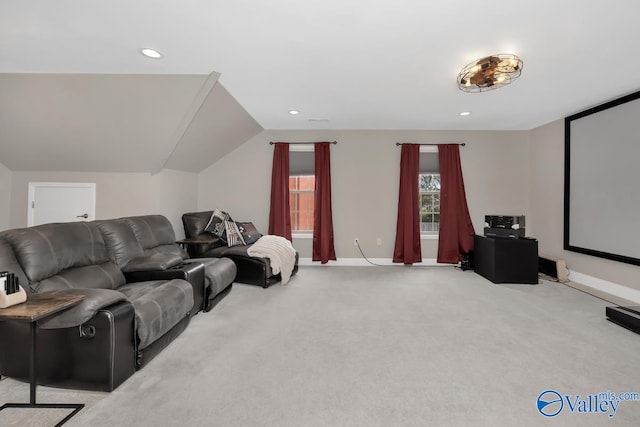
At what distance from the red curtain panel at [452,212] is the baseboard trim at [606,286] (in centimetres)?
143

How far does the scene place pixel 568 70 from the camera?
2.79 metres

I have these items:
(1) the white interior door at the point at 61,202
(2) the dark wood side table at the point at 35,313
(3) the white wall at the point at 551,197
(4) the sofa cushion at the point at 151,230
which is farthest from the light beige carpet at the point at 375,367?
(1) the white interior door at the point at 61,202

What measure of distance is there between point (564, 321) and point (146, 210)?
5229mm

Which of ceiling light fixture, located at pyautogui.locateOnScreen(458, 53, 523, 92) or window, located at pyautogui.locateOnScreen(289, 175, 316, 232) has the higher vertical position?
ceiling light fixture, located at pyautogui.locateOnScreen(458, 53, 523, 92)

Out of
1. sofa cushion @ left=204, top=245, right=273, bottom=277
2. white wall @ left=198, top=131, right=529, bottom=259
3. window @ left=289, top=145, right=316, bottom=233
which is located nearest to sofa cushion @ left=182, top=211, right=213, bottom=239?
sofa cushion @ left=204, top=245, right=273, bottom=277

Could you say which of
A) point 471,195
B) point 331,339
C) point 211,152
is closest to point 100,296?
point 331,339

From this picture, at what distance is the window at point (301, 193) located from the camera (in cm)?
518

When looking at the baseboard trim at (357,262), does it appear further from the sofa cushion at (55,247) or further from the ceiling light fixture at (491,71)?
the sofa cushion at (55,247)

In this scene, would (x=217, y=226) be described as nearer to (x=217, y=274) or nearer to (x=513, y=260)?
(x=217, y=274)

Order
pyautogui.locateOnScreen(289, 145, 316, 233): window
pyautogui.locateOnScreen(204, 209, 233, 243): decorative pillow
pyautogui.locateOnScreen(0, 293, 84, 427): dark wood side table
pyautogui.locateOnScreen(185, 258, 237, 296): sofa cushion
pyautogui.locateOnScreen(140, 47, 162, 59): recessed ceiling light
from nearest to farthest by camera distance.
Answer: pyautogui.locateOnScreen(0, 293, 84, 427): dark wood side table → pyautogui.locateOnScreen(140, 47, 162, 59): recessed ceiling light → pyautogui.locateOnScreen(185, 258, 237, 296): sofa cushion → pyautogui.locateOnScreen(204, 209, 233, 243): decorative pillow → pyautogui.locateOnScreen(289, 145, 316, 233): window

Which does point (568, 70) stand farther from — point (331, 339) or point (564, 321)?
point (331, 339)

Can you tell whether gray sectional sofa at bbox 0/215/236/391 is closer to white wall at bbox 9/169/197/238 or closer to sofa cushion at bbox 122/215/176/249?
sofa cushion at bbox 122/215/176/249

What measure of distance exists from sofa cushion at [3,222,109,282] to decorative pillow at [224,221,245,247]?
5.96 feet

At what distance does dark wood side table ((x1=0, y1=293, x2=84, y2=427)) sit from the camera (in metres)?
1.31
